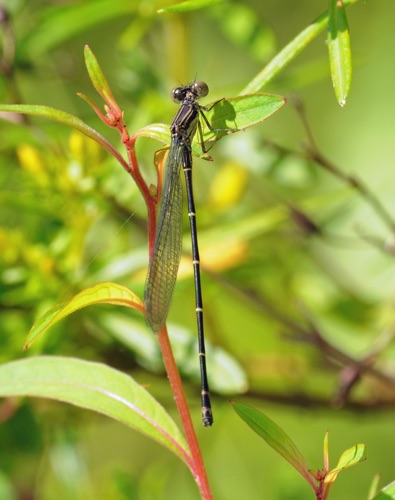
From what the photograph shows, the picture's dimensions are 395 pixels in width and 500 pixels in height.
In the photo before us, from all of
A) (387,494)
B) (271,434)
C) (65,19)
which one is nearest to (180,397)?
(271,434)

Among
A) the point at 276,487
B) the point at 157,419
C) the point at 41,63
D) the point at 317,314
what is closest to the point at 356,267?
the point at 317,314

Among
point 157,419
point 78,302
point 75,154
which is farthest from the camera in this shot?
point 75,154

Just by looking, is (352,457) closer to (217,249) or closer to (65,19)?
(217,249)

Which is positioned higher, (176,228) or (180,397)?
(176,228)

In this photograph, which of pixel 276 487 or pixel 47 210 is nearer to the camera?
pixel 47 210

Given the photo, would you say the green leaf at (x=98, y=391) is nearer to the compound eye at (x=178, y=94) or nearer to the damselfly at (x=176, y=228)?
the damselfly at (x=176, y=228)

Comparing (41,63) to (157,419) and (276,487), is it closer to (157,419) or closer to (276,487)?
(276,487)

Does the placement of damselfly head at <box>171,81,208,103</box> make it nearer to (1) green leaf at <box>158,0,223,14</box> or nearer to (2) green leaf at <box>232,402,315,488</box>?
(1) green leaf at <box>158,0,223,14</box>
